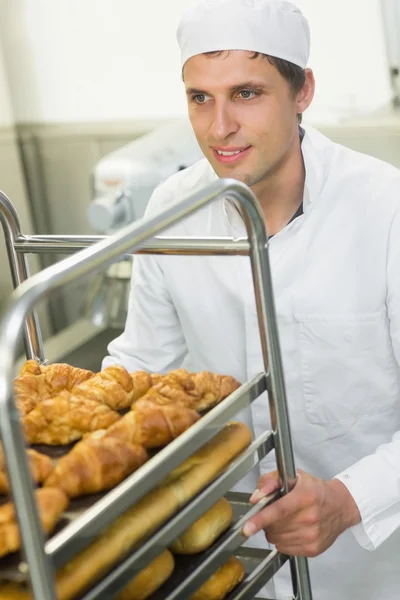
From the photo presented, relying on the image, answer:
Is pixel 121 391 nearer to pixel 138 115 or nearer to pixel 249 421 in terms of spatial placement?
pixel 249 421

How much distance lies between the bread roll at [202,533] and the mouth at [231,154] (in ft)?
1.93

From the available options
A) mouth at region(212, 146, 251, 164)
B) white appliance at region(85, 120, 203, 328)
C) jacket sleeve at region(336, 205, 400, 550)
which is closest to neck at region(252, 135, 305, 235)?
mouth at region(212, 146, 251, 164)

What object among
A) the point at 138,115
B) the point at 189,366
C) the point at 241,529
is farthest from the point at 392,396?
the point at 138,115

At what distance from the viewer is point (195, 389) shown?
815mm

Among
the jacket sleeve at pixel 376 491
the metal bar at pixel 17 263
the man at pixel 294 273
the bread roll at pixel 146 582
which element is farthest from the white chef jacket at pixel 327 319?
the bread roll at pixel 146 582

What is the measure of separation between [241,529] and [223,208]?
0.68 meters

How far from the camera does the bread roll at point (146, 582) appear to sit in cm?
69

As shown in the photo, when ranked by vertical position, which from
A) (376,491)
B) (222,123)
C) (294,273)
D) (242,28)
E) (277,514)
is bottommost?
(376,491)

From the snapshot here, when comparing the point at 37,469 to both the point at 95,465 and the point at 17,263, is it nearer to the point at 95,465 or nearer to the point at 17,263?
the point at 95,465

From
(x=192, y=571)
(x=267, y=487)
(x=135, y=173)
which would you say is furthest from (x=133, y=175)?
(x=192, y=571)

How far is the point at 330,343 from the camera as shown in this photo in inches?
50.8

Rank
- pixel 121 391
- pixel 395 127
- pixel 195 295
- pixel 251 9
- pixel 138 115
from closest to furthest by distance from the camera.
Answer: pixel 121 391 < pixel 251 9 < pixel 195 295 < pixel 395 127 < pixel 138 115

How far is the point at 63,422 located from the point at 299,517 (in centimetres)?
29

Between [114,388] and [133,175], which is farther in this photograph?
[133,175]
